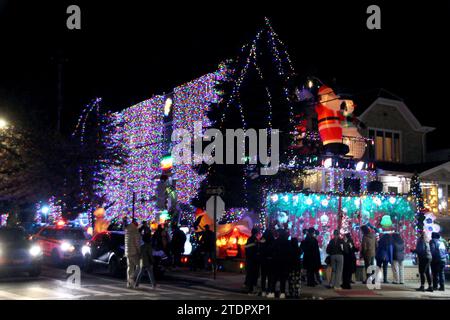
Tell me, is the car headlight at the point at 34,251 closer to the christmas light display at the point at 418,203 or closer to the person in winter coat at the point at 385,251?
the person in winter coat at the point at 385,251

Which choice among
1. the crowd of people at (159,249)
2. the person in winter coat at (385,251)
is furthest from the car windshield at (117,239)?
the person in winter coat at (385,251)

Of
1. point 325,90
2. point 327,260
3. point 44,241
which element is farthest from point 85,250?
point 325,90

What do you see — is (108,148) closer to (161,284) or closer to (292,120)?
(292,120)

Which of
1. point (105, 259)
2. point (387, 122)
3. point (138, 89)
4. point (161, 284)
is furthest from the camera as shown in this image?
point (138, 89)

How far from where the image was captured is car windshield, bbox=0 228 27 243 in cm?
1937

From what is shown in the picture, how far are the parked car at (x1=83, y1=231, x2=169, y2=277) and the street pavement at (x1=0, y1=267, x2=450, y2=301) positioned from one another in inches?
15.3

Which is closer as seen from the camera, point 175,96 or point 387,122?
point 175,96

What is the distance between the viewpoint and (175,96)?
35062 millimetres

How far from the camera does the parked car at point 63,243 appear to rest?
23359 millimetres

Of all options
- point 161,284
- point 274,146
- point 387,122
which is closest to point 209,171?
point 274,146

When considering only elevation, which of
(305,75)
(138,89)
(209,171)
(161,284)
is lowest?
(161,284)

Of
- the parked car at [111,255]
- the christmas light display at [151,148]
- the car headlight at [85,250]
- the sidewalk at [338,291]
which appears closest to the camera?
the sidewalk at [338,291]

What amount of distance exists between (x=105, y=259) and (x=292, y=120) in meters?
11.0

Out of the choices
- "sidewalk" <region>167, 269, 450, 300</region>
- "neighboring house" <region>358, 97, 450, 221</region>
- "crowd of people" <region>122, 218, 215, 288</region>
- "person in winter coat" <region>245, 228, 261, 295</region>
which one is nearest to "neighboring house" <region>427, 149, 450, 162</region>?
"neighboring house" <region>358, 97, 450, 221</region>
